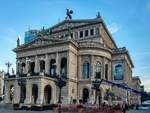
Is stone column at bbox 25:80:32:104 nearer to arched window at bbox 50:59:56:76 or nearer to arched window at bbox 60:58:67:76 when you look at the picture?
arched window at bbox 60:58:67:76

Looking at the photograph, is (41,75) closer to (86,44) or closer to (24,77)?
(24,77)

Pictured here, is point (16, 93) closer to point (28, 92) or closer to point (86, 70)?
point (28, 92)

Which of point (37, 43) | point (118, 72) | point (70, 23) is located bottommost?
point (118, 72)

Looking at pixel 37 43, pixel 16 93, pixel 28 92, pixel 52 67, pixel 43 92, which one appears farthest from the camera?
pixel 37 43

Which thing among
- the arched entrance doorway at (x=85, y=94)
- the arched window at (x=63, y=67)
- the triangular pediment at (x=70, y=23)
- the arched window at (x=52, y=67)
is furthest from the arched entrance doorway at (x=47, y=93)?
the triangular pediment at (x=70, y=23)

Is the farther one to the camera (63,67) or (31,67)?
(31,67)

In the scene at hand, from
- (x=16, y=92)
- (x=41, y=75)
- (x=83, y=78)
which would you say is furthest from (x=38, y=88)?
(x=83, y=78)

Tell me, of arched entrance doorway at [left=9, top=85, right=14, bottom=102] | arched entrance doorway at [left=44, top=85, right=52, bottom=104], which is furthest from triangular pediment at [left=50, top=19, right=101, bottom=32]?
arched entrance doorway at [left=9, top=85, right=14, bottom=102]

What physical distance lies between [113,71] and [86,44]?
553 inches

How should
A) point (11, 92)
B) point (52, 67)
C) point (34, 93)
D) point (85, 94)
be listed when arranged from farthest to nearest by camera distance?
point (52, 67), point (85, 94), point (11, 92), point (34, 93)

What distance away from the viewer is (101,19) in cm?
8988

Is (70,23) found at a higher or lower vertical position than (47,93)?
higher

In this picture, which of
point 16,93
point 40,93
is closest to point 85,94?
point 40,93

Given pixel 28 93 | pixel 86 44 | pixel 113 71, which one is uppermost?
pixel 86 44
